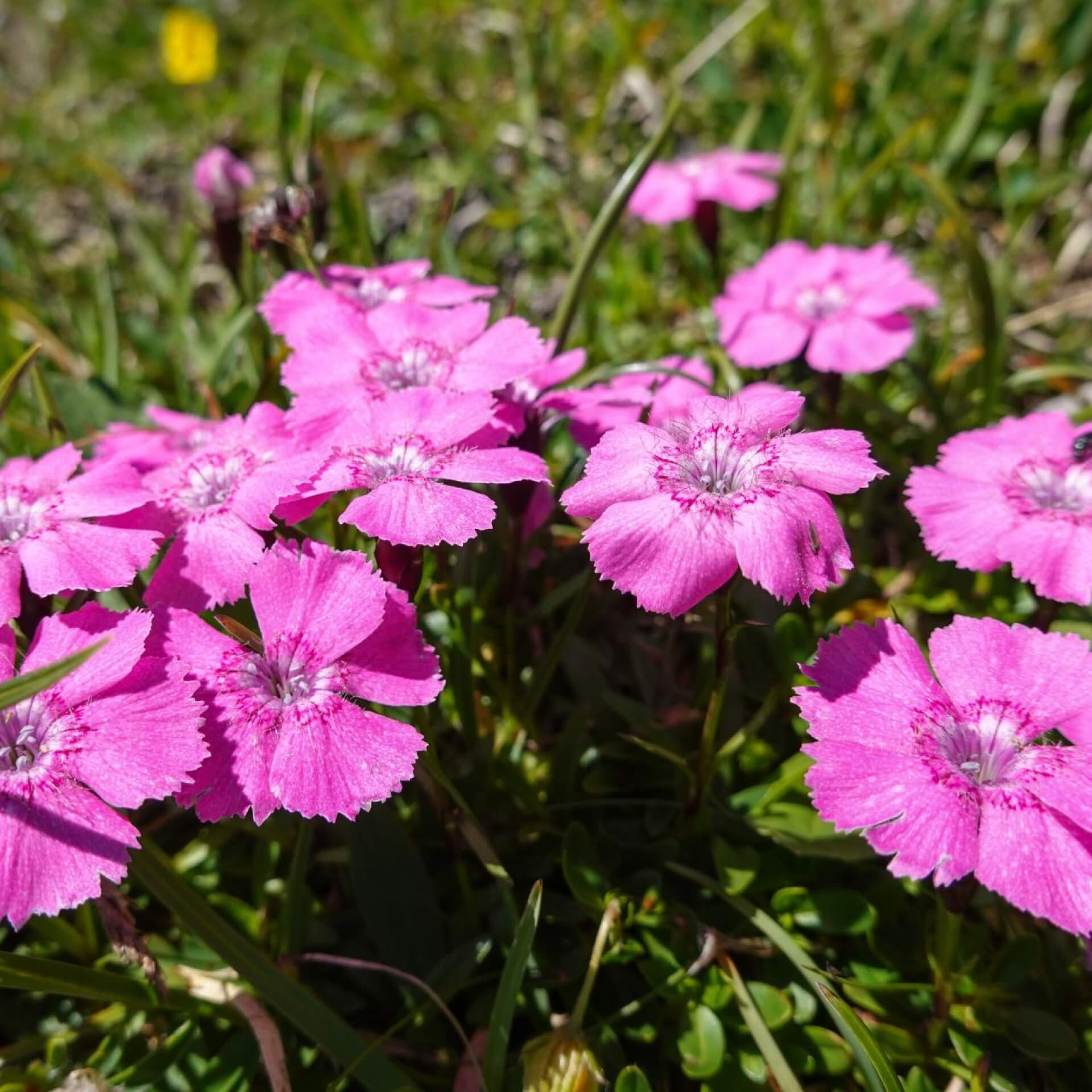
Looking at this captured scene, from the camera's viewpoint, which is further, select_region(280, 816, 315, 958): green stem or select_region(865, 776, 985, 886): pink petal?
select_region(280, 816, 315, 958): green stem

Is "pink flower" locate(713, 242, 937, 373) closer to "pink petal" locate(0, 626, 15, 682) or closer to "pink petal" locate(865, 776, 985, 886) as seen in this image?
"pink petal" locate(865, 776, 985, 886)

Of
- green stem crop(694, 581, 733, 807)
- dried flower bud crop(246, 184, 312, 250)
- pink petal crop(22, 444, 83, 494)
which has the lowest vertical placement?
green stem crop(694, 581, 733, 807)

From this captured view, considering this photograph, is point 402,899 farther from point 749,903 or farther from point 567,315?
point 567,315

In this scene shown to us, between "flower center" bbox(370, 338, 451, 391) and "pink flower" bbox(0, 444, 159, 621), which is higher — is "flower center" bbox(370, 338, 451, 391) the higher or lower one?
the higher one

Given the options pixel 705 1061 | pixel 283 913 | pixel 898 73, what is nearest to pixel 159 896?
pixel 283 913

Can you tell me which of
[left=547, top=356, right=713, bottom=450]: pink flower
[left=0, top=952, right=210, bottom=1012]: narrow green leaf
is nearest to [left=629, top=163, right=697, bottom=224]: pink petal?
[left=547, top=356, right=713, bottom=450]: pink flower

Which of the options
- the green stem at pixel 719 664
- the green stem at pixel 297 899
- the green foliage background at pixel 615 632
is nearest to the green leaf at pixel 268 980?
the green foliage background at pixel 615 632

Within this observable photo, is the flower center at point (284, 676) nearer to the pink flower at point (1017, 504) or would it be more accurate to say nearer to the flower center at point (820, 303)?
the pink flower at point (1017, 504)
